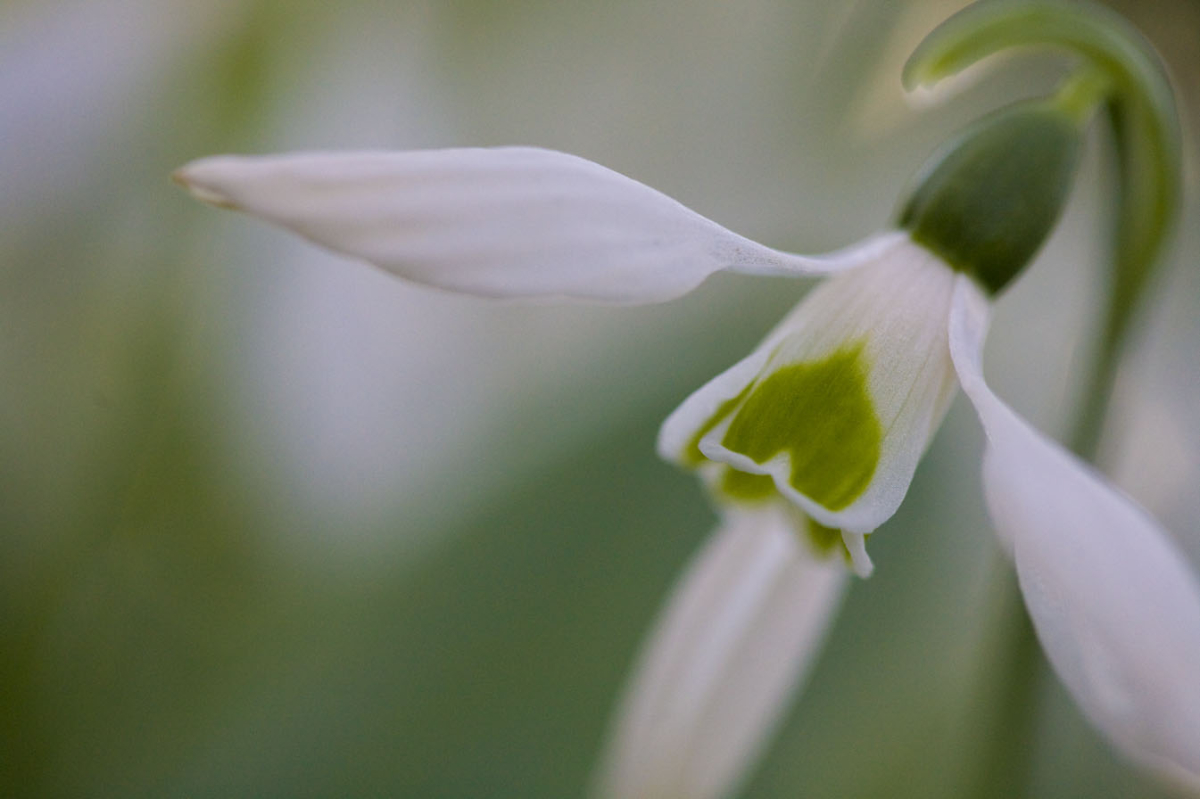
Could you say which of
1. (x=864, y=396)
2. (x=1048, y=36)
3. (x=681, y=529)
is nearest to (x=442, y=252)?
(x=864, y=396)

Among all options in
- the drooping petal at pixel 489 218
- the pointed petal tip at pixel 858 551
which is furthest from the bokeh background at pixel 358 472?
the drooping petal at pixel 489 218

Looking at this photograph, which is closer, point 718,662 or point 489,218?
point 489,218

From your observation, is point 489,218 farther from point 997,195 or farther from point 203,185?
point 997,195

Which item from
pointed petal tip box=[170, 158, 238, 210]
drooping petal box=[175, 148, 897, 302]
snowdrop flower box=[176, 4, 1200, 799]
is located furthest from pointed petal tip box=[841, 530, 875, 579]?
pointed petal tip box=[170, 158, 238, 210]

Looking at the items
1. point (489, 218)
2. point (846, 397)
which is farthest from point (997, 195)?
point (489, 218)

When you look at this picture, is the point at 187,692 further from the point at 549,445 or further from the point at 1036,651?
the point at 1036,651

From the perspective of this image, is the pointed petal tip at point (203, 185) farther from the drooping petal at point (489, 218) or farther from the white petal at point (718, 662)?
the white petal at point (718, 662)
